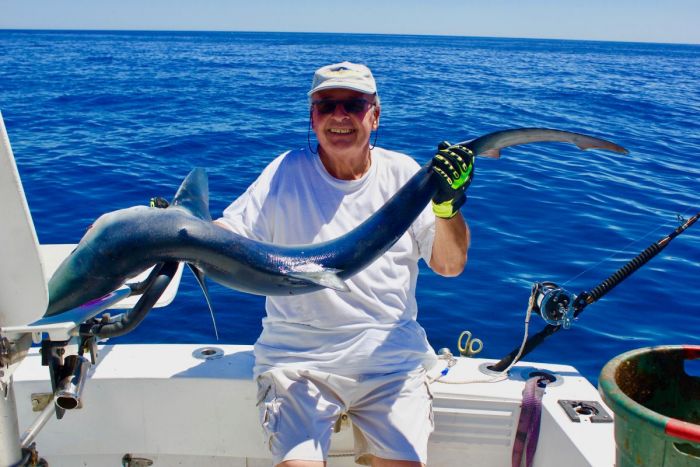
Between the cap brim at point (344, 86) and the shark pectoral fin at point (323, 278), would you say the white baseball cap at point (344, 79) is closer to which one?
the cap brim at point (344, 86)

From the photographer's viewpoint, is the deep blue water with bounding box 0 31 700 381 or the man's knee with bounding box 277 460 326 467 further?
the deep blue water with bounding box 0 31 700 381

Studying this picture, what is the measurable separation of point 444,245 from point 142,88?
74.2ft

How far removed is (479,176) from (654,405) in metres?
8.52

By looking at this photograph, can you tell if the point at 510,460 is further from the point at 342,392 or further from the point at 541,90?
the point at 541,90

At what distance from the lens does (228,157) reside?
1259 centimetres

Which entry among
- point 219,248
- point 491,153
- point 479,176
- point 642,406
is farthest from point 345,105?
point 479,176

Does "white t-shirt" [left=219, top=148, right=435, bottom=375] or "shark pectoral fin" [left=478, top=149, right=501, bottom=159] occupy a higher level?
"shark pectoral fin" [left=478, top=149, right=501, bottom=159]

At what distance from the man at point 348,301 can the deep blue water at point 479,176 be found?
263 centimetres

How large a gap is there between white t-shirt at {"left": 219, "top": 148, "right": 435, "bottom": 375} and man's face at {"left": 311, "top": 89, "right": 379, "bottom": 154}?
16 cm

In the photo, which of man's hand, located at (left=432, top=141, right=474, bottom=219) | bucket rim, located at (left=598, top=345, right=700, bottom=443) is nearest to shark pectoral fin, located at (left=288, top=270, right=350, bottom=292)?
man's hand, located at (left=432, top=141, right=474, bottom=219)

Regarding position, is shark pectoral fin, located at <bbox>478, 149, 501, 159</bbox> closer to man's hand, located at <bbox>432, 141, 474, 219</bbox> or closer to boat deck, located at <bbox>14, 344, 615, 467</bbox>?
man's hand, located at <bbox>432, 141, 474, 219</bbox>

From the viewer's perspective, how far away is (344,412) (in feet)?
9.70

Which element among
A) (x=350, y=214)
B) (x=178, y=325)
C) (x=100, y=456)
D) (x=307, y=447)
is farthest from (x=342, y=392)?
(x=178, y=325)

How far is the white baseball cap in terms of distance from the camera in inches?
120
